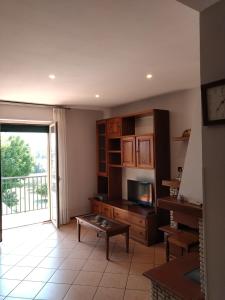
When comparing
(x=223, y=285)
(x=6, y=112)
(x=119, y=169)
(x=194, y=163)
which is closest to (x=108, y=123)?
(x=119, y=169)

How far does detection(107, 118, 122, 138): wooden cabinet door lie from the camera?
16.5 feet

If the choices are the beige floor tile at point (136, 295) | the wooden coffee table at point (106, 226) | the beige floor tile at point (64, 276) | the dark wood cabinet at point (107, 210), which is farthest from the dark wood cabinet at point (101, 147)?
the beige floor tile at point (136, 295)

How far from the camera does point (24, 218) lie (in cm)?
580

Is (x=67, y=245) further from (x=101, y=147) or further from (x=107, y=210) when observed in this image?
(x=101, y=147)

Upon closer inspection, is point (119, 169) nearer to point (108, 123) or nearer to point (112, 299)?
point (108, 123)

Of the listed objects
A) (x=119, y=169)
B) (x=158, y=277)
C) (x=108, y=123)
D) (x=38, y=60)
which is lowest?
(x=158, y=277)

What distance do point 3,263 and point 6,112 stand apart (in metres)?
2.77

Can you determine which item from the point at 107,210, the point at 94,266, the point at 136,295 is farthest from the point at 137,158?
the point at 136,295

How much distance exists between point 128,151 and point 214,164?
11.5ft

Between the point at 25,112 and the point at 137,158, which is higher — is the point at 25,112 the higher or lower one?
the higher one

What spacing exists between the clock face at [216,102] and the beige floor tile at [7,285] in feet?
9.56

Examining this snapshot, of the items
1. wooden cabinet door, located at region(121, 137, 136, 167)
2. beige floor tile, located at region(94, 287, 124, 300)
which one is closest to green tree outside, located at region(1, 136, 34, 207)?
wooden cabinet door, located at region(121, 137, 136, 167)

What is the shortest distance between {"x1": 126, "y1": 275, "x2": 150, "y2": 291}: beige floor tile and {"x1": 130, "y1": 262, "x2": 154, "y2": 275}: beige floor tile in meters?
0.10

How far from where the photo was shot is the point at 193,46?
7.66 feet
